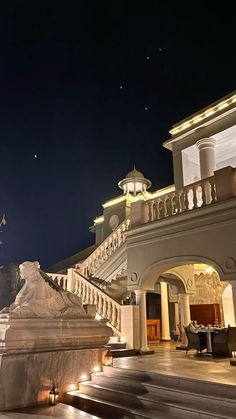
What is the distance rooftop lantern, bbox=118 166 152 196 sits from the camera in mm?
18489

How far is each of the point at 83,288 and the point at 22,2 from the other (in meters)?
12.7

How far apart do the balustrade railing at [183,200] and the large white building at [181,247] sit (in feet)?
0.08

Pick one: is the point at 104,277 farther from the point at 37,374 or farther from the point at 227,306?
the point at 37,374

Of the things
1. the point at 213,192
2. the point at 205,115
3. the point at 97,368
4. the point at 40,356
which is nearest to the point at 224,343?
the point at 97,368

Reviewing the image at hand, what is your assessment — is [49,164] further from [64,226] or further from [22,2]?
[22,2]

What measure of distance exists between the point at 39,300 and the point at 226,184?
4840mm

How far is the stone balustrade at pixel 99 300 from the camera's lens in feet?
31.6

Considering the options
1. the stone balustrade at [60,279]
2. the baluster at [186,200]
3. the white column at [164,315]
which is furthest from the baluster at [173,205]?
the white column at [164,315]

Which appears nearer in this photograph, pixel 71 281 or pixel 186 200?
pixel 186 200

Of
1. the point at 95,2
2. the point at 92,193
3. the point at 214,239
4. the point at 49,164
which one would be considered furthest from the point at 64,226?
the point at 214,239

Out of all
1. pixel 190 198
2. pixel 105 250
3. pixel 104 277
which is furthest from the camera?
pixel 105 250

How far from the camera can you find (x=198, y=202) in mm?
8992

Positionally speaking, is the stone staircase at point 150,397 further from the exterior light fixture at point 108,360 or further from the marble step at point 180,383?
the exterior light fixture at point 108,360

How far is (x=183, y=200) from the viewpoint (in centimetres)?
889
